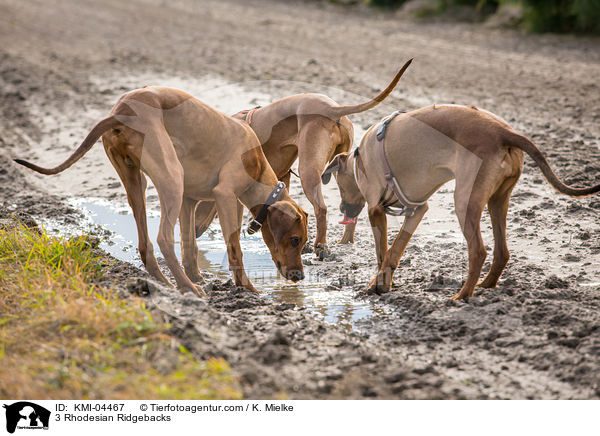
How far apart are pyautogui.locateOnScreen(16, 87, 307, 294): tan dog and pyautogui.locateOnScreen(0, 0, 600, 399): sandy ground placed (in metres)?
0.44

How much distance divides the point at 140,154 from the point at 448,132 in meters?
2.26

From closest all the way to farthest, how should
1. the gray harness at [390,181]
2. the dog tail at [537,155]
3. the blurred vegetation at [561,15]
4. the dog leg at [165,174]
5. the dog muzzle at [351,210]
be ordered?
the dog tail at [537,155]
the dog leg at [165,174]
the gray harness at [390,181]
the dog muzzle at [351,210]
the blurred vegetation at [561,15]

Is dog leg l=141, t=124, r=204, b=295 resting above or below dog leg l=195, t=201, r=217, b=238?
above

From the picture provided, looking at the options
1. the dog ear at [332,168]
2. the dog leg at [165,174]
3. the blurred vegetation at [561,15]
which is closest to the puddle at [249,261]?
the dog ear at [332,168]

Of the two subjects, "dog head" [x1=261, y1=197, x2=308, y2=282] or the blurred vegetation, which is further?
the blurred vegetation

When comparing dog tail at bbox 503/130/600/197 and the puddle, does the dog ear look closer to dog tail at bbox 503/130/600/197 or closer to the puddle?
the puddle

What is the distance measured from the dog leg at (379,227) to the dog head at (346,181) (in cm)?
70

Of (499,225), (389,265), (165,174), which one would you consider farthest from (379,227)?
(165,174)

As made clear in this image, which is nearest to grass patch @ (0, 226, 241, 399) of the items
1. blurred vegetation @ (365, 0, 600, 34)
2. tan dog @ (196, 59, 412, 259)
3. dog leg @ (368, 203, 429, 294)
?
dog leg @ (368, 203, 429, 294)

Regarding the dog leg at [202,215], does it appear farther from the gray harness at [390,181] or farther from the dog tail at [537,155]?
the dog tail at [537,155]

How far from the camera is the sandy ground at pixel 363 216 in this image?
4.14 m
